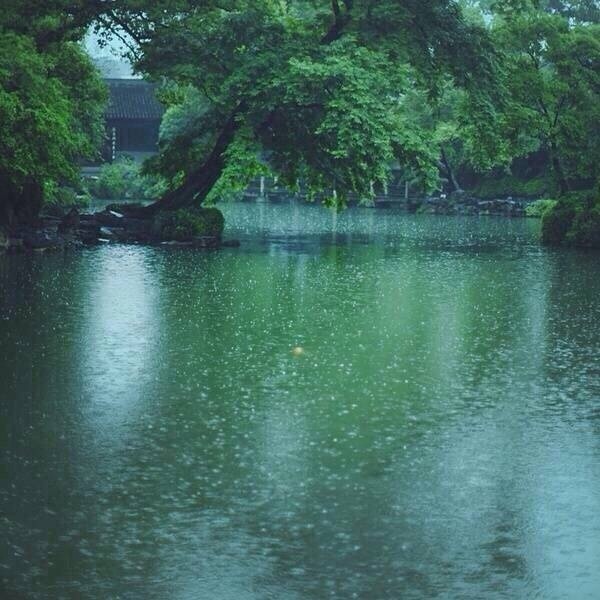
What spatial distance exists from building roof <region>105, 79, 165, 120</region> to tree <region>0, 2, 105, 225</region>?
4155cm

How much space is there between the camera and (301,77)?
35.4 metres

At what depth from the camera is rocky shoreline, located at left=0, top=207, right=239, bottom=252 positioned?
34.6 meters

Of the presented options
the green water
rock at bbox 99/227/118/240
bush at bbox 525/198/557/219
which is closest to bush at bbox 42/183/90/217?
rock at bbox 99/227/118/240

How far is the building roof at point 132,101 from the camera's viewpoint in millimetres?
80875

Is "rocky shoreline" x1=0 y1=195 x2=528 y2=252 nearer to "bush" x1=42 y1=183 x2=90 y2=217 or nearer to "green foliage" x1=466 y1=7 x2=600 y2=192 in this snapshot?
"bush" x1=42 y1=183 x2=90 y2=217

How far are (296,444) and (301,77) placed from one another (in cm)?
2487

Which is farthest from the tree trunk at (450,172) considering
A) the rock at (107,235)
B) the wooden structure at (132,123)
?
the rock at (107,235)

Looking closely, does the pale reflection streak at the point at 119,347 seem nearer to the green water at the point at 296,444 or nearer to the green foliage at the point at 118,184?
the green water at the point at 296,444

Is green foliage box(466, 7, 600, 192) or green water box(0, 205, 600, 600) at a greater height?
green foliage box(466, 7, 600, 192)

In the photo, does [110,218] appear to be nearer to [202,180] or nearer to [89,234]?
[89,234]

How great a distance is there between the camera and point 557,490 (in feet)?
33.3

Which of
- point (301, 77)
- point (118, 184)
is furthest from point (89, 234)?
point (118, 184)

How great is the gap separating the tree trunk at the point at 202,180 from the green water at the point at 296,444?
15018 millimetres

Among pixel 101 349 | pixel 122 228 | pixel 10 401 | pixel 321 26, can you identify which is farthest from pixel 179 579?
pixel 321 26
